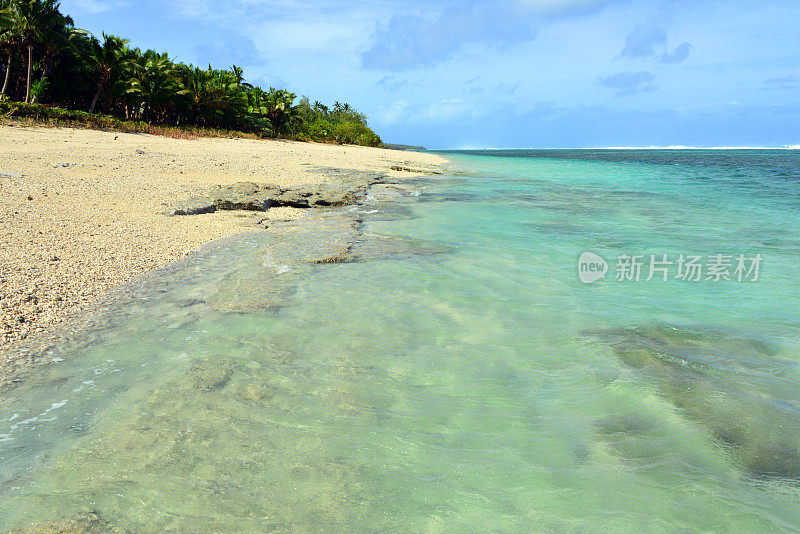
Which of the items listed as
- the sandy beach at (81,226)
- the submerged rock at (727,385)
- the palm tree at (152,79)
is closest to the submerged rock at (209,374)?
the sandy beach at (81,226)

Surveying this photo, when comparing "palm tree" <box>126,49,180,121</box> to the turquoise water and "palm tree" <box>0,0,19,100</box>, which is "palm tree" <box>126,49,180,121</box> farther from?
the turquoise water

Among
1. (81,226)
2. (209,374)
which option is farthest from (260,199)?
(209,374)

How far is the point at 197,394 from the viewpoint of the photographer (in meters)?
3.09

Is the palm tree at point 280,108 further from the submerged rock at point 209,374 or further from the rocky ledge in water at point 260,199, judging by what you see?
the submerged rock at point 209,374

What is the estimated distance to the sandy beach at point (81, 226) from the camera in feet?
13.9

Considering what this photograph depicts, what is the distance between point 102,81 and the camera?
36.0m

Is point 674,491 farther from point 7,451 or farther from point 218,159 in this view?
point 218,159

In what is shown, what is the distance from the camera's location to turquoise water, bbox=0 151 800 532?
223cm

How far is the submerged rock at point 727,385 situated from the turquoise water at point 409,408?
0.02 meters

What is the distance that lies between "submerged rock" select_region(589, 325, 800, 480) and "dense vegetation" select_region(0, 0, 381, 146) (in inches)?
1256

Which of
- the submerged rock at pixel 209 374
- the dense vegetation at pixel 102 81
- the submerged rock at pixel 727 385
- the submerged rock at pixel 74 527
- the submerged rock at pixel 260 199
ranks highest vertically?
the dense vegetation at pixel 102 81

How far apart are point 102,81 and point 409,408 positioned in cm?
4220

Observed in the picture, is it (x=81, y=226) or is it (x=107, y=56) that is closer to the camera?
(x=81, y=226)

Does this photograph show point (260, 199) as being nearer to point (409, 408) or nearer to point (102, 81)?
point (409, 408)
